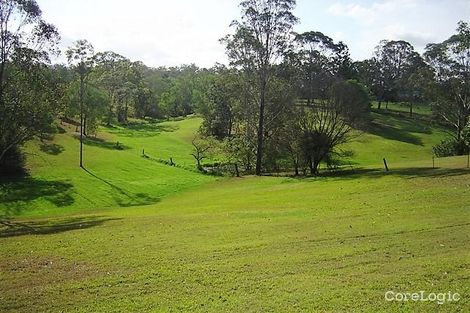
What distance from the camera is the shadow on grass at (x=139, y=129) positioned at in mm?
108381

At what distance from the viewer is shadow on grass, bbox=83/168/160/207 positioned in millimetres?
47809

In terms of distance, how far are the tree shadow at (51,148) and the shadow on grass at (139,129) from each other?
37.5m

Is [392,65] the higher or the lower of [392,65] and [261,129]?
the higher

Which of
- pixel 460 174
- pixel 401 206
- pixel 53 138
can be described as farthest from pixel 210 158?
pixel 401 206

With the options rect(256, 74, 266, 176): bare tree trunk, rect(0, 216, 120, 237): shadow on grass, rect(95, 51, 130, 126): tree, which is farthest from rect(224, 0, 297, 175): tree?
rect(95, 51, 130, 126): tree

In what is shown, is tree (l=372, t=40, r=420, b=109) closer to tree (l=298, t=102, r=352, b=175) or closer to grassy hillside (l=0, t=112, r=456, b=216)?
grassy hillside (l=0, t=112, r=456, b=216)

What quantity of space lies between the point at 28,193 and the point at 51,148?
2181cm

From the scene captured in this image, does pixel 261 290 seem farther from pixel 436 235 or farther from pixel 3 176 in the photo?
pixel 3 176

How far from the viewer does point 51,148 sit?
65.8 metres

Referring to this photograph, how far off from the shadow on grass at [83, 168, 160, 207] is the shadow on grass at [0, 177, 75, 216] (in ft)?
15.2

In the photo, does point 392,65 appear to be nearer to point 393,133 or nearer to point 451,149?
point 393,133

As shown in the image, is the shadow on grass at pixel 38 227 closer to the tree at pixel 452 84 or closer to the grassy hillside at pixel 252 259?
the grassy hillside at pixel 252 259

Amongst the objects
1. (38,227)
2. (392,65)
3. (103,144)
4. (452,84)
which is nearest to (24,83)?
(38,227)

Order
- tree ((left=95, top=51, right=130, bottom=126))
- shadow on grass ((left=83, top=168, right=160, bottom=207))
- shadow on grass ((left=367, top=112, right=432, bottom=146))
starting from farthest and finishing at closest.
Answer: tree ((left=95, top=51, right=130, bottom=126))
shadow on grass ((left=367, top=112, right=432, bottom=146))
shadow on grass ((left=83, top=168, right=160, bottom=207))
